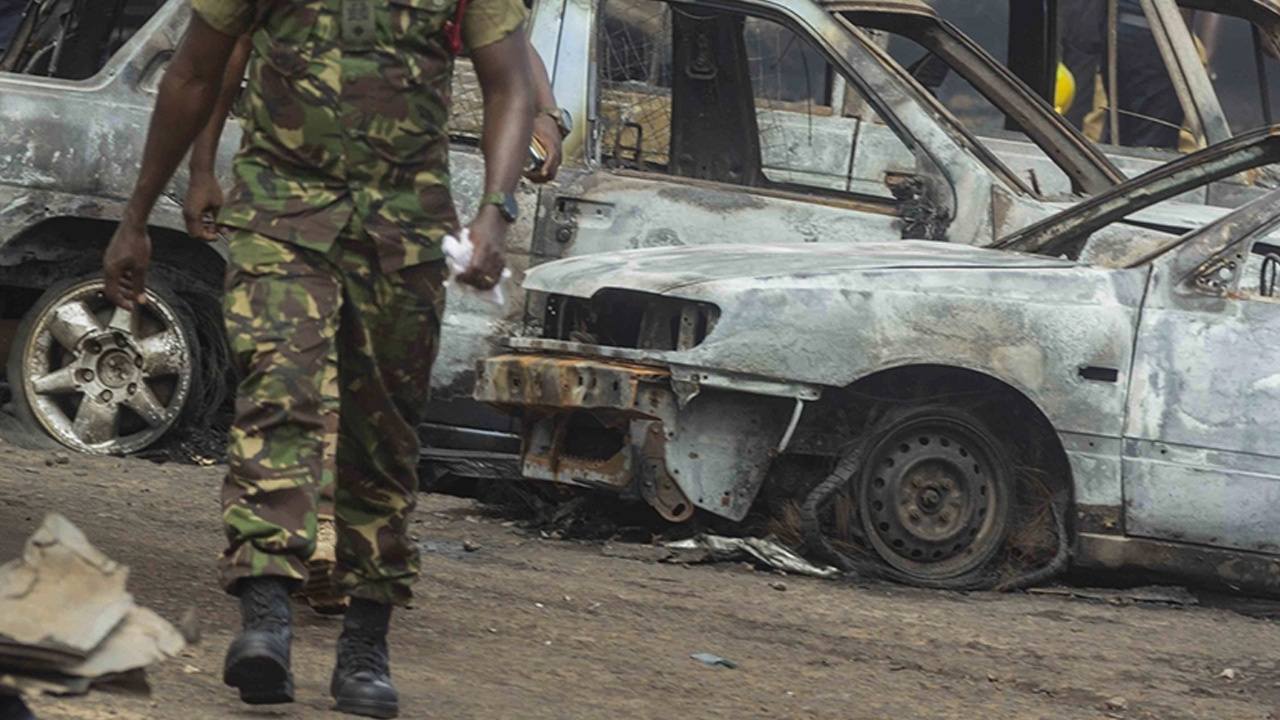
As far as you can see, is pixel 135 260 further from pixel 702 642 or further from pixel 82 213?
pixel 82 213

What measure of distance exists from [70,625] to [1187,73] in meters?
7.66

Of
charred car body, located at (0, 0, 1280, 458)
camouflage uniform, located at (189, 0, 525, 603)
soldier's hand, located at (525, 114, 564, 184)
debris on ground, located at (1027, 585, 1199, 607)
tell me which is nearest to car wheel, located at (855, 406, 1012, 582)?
debris on ground, located at (1027, 585, 1199, 607)

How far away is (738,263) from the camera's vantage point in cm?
646

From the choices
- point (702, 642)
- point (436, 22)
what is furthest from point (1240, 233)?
point (436, 22)

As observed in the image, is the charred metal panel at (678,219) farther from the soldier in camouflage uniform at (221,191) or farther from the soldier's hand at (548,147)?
the soldier's hand at (548,147)

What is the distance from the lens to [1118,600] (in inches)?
253

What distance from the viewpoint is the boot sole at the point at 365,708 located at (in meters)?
3.67

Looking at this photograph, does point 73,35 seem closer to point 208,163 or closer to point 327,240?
point 208,163

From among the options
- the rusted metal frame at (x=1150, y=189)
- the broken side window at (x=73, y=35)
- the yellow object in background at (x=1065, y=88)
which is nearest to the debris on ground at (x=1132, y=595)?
the rusted metal frame at (x=1150, y=189)

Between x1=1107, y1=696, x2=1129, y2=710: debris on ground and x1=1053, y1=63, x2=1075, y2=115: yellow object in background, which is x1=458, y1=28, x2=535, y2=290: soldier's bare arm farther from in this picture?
x1=1053, y1=63, x2=1075, y2=115: yellow object in background

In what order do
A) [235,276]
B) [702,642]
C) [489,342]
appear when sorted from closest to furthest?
1. [235,276]
2. [702,642]
3. [489,342]

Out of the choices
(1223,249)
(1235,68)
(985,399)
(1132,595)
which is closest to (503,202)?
(985,399)

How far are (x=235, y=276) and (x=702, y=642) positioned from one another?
2.00 m

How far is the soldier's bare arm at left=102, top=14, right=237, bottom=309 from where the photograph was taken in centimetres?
360
